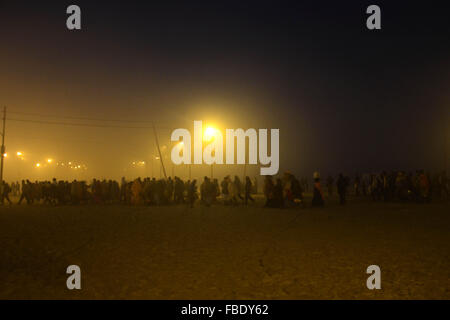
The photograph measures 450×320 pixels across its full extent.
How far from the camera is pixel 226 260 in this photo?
7.39 m

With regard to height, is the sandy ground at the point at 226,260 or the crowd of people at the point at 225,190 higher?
the crowd of people at the point at 225,190

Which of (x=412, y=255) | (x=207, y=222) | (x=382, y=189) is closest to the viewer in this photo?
(x=412, y=255)

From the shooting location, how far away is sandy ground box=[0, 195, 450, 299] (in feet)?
17.8

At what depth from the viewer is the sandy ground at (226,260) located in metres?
5.41

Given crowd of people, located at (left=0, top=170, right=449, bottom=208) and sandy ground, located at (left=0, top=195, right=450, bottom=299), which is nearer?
sandy ground, located at (left=0, top=195, right=450, bottom=299)

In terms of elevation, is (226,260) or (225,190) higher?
(225,190)

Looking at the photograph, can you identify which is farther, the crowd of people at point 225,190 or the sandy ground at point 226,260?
the crowd of people at point 225,190

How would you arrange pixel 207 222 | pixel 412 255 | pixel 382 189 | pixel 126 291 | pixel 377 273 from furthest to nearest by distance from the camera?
pixel 382 189
pixel 207 222
pixel 412 255
pixel 377 273
pixel 126 291

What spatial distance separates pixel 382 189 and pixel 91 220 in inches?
727

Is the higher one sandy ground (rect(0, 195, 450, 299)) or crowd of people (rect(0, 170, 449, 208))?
crowd of people (rect(0, 170, 449, 208))

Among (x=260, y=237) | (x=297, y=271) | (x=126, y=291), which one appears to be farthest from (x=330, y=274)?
(x=260, y=237)

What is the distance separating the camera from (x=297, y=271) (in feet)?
21.3
